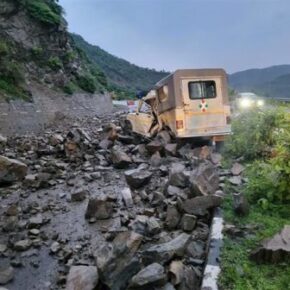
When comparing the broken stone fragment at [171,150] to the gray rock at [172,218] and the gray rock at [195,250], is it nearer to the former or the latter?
the gray rock at [172,218]

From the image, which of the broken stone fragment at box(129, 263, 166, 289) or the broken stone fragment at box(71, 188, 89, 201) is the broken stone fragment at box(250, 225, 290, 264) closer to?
the broken stone fragment at box(129, 263, 166, 289)

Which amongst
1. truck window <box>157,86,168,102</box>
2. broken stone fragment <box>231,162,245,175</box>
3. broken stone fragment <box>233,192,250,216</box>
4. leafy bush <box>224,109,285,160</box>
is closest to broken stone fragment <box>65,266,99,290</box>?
broken stone fragment <box>233,192,250,216</box>

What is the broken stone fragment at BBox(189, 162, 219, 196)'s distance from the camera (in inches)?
223

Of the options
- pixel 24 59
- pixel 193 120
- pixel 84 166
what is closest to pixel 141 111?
pixel 193 120

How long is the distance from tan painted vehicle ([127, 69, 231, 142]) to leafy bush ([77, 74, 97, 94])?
17277mm

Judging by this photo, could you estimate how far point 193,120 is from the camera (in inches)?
419

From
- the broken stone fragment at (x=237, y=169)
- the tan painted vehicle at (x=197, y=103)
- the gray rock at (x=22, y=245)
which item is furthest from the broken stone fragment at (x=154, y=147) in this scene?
the gray rock at (x=22, y=245)

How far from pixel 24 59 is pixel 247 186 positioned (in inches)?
752

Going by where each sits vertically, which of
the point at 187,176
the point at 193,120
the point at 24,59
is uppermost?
the point at 24,59

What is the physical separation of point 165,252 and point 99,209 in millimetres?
2357

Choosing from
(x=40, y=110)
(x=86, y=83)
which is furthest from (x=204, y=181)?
(x=86, y=83)

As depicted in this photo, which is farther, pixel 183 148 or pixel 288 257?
pixel 183 148

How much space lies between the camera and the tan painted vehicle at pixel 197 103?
34.0 ft

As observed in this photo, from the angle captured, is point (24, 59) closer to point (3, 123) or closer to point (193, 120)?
point (3, 123)
